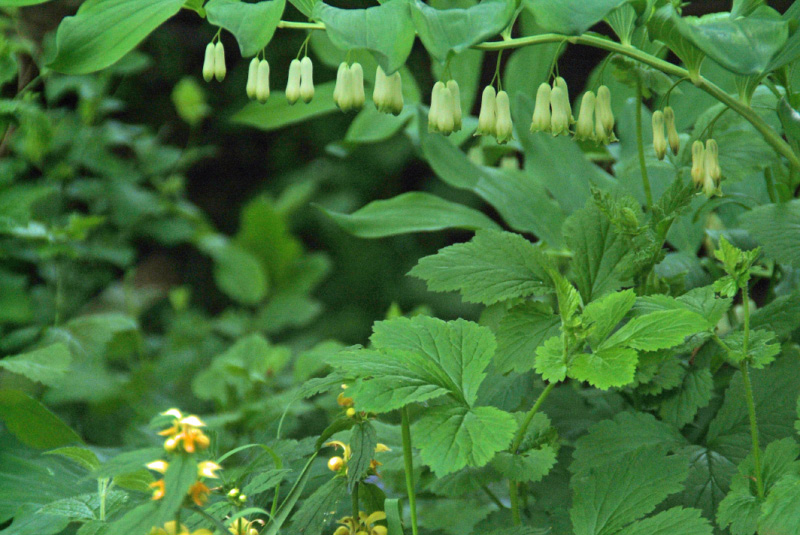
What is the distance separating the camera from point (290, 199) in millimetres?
2051

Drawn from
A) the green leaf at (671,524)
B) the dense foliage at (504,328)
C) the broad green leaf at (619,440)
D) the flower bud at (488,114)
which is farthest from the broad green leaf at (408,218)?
the green leaf at (671,524)

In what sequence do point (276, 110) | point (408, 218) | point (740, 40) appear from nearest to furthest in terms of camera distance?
point (740, 40) → point (408, 218) → point (276, 110)

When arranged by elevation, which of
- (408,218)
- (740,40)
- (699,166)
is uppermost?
(740,40)

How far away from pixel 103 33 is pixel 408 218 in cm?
43

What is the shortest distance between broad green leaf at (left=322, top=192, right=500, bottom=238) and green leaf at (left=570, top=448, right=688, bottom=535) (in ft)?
1.22

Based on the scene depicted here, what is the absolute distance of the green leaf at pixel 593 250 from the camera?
2.10 feet

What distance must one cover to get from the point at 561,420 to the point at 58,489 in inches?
20.1

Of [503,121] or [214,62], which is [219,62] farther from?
[503,121]

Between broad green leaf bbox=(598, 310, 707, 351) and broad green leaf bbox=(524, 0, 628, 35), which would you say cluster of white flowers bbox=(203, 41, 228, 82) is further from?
broad green leaf bbox=(598, 310, 707, 351)

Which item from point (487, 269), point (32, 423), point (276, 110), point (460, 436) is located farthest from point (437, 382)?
point (276, 110)

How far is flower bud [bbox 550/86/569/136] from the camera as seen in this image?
25.5 inches

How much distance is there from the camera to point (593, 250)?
25.6 inches

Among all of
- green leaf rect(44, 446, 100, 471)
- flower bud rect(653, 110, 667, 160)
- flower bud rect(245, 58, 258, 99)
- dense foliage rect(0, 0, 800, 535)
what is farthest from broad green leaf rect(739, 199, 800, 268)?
green leaf rect(44, 446, 100, 471)

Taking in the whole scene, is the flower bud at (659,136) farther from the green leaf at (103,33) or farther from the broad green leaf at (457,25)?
the green leaf at (103,33)
